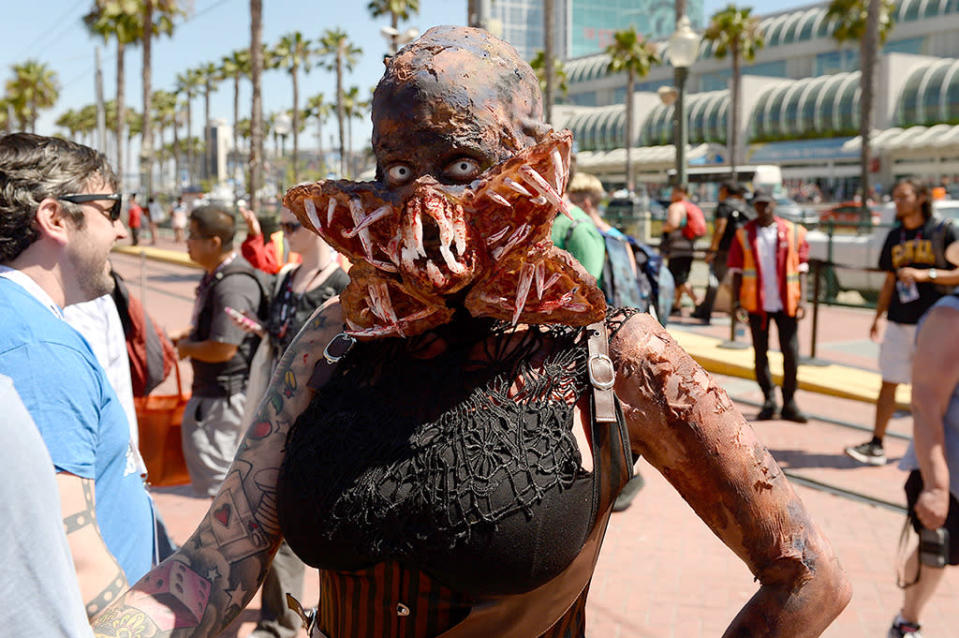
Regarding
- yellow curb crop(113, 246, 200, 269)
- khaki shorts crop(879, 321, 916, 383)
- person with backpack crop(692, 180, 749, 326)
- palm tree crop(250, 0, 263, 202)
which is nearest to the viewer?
khaki shorts crop(879, 321, 916, 383)

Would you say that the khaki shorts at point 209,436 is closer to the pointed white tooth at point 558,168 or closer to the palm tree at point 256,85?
the pointed white tooth at point 558,168

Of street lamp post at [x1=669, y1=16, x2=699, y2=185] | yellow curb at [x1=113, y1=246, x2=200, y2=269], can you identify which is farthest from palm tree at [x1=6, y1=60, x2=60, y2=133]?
street lamp post at [x1=669, y1=16, x2=699, y2=185]

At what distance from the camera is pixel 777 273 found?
24.5ft

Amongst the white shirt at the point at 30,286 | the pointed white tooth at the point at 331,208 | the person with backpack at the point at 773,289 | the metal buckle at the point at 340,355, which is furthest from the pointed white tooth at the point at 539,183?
the person with backpack at the point at 773,289

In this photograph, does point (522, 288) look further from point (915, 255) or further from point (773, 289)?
point (773, 289)

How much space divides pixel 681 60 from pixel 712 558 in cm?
861

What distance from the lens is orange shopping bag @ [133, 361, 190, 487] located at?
4227mm

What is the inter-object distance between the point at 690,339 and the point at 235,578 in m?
9.97

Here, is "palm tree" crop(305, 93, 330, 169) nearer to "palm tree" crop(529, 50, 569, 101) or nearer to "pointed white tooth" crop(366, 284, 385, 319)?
"palm tree" crop(529, 50, 569, 101)

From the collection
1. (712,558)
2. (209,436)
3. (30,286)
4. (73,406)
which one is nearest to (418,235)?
(73,406)

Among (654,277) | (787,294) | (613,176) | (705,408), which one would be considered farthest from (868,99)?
(613,176)

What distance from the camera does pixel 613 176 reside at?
207 ft

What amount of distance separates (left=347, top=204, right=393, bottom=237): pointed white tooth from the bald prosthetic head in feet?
0.21

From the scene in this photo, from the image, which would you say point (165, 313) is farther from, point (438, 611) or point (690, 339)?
point (438, 611)
